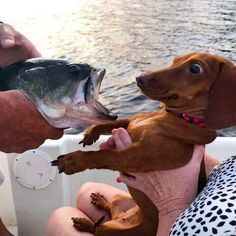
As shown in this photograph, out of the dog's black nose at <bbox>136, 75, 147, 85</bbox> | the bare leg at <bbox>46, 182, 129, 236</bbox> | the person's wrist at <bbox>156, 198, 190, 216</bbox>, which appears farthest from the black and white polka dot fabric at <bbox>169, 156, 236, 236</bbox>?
the bare leg at <bbox>46, 182, 129, 236</bbox>

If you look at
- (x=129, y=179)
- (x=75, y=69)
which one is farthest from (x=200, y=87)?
(x=75, y=69)

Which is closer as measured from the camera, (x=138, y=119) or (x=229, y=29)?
(x=138, y=119)

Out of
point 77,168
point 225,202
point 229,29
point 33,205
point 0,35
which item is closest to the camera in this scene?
point 225,202

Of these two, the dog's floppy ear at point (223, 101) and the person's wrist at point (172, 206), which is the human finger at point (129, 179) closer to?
the person's wrist at point (172, 206)

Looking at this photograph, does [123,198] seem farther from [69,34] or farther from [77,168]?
[69,34]

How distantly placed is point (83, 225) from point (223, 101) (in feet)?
3.32

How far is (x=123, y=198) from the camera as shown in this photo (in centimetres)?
274

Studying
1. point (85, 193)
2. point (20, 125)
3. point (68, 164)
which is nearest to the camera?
point (20, 125)

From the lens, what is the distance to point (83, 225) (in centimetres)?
259

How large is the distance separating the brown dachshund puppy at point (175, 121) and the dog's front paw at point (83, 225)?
207 millimetres

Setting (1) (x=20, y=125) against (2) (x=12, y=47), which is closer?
(1) (x=20, y=125)

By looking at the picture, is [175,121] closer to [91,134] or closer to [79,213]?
[91,134]

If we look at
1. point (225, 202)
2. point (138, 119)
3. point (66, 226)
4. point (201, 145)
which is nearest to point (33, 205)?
point (66, 226)

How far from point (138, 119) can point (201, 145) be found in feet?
1.23
